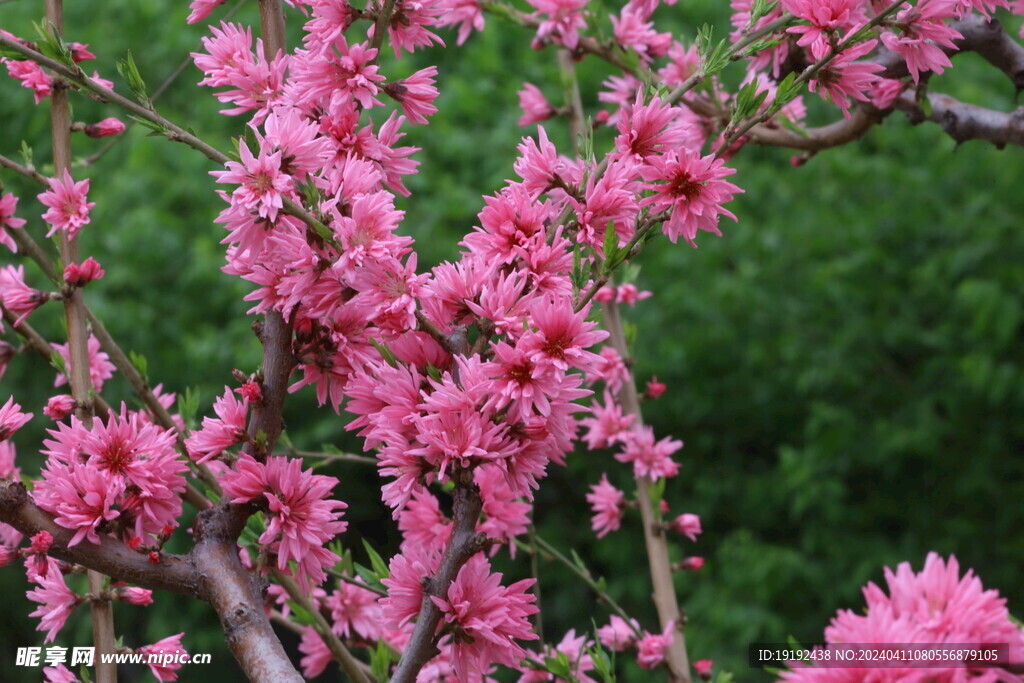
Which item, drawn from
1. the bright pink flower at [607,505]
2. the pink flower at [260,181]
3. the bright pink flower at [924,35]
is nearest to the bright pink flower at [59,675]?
the pink flower at [260,181]

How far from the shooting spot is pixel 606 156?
1.25 meters

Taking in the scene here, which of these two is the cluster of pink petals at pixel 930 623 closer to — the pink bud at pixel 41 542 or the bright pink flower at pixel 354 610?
the pink bud at pixel 41 542

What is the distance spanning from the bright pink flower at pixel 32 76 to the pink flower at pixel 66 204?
0.56 feet

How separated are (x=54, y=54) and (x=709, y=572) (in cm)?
575

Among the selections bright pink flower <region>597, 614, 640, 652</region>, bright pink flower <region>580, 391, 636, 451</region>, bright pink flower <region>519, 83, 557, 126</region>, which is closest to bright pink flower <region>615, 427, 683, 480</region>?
bright pink flower <region>580, 391, 636, 451</region>

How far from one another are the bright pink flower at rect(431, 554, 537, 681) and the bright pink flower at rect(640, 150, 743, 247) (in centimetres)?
45

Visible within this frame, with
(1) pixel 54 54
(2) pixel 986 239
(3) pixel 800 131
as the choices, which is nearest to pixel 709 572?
(2) pixel 986 239

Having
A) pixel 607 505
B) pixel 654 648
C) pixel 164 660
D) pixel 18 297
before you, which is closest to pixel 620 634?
pixel 654 648

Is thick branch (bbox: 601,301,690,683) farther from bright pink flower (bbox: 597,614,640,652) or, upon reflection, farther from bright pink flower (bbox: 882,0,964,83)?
bright pink flower (bbox: 882,0,964,83)

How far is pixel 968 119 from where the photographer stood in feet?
6.49

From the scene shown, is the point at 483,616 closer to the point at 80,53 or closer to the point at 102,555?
the point at 102,555

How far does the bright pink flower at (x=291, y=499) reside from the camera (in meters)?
1.24

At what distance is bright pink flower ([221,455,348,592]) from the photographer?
1240 millimetres

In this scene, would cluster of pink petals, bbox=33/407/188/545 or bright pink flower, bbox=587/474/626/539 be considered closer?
cluster of pink petals, bbox=33/407/188/545
